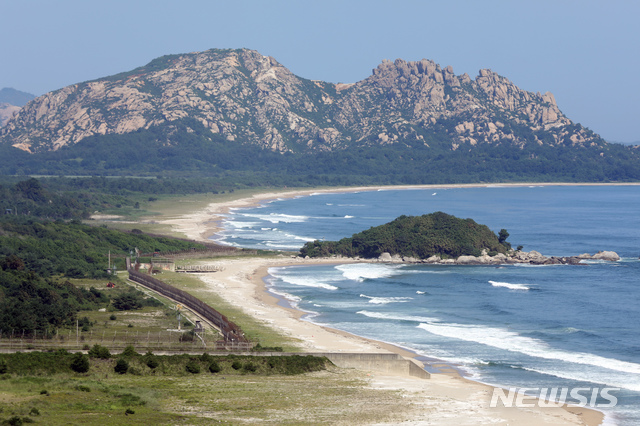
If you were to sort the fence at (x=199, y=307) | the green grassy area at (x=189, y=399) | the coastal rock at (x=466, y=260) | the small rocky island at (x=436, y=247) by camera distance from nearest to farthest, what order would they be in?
the green grassy area at (x=189, y=399) → the fence at (x=199, y=307) → the coastal rock at (x=466, y=260) → the small rocky island at (x=436, y=247)

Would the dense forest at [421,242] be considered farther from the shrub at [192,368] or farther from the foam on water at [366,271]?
the shrub at [192,368]

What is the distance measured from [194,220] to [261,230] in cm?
2214

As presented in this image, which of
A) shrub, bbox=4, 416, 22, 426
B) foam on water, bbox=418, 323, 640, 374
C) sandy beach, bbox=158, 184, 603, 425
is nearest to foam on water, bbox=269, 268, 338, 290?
sandy beach, bbox=158, 184, 603, 425

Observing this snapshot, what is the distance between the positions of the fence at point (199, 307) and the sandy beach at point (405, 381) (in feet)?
14.0

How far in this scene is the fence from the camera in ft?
166

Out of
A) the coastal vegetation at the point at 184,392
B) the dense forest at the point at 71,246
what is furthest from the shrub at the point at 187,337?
the dense forest at the point at 71,246

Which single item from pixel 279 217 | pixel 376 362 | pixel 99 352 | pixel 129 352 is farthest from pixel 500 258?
pixel 279 217

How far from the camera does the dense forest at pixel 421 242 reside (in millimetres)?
101938

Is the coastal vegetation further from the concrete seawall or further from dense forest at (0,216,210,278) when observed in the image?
dense forest at (0,216,210,278)

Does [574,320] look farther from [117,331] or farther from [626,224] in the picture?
[626,224]

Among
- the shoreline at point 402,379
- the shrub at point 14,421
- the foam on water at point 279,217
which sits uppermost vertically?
the foam on water at point 279,217

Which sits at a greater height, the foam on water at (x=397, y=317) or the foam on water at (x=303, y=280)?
the foam on water at (x=303, y=280)

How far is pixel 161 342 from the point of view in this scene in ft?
159

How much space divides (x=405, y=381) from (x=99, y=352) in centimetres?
1738
